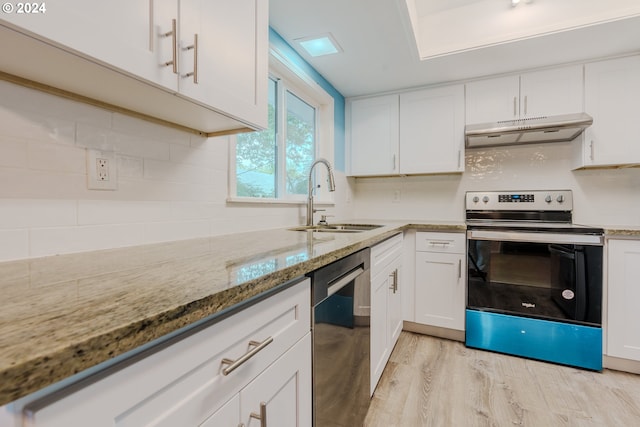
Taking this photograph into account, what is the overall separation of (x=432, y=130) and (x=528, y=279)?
137 cm

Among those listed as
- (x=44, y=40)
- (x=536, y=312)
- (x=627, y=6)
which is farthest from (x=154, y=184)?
(x=627, y=6)

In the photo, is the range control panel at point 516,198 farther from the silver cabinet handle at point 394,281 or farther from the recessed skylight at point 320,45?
the recessed skylight at point 320,45

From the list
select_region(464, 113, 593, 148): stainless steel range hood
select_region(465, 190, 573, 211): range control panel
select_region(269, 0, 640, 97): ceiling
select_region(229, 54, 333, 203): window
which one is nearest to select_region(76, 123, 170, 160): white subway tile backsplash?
select_region(229, 54, 333, 203): window

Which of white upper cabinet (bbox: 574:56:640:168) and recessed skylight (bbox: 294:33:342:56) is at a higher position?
recessed skylight (bbox: 294:33:342:56)

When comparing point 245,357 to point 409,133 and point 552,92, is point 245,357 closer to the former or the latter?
point 409,133

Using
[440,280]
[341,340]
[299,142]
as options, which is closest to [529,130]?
Answer: [440,280]

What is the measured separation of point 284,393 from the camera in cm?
78

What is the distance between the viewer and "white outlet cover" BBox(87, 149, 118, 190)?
3.09 ft

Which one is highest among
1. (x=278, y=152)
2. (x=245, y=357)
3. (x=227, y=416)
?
(x=278, y=152)

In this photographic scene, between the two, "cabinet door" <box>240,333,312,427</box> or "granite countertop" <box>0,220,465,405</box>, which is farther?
"cabinet door" <box>240,333,312,427</box>

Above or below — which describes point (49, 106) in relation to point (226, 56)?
below

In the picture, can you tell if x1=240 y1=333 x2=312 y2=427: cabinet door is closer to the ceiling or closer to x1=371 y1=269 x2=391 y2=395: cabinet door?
x1=371 y1=269 x2=391 y2=395: cabinet door

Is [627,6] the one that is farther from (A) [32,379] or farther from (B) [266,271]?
(A) [32,379]

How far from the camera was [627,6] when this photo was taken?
1.74 m
